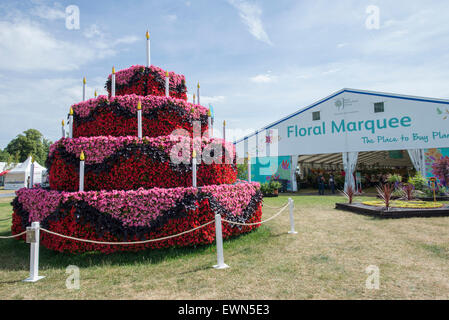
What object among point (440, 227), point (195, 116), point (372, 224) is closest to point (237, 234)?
point (195, 116)

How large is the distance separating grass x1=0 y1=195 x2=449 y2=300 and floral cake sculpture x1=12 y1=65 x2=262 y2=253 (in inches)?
17.1

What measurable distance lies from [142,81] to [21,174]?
41.4m

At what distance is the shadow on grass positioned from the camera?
545 cm

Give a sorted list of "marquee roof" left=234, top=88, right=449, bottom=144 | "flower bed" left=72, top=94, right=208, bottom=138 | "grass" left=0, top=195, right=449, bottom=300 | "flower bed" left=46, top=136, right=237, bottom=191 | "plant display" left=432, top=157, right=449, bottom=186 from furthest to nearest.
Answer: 1. "marquee roof" left=234, top=88, right=449, bottom=144
2. "plant display" left=432, top=157, right=449, bottom=186
3. "flower bed" left=72, top=94, right=208, bottom=138
4. "flower bed" left=46, top=136, right=237, bottom=191
5. "grass" left=0, top=195, right=449, bottom=300

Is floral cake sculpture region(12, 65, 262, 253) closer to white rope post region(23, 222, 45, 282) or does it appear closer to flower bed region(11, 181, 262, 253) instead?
flower bed region(11, 181, 262, 253)

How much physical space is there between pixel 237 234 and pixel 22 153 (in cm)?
6688

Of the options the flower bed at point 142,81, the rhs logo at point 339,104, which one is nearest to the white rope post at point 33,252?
the flower bed at point 142,81

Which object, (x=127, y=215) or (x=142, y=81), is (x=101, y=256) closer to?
(x=127, y=215)

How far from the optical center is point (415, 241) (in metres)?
6.53

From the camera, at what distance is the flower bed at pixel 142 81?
8180 millimetres

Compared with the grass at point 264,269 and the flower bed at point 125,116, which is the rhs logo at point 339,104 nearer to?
the grass at point 264,269

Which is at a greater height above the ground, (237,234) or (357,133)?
(357,133)

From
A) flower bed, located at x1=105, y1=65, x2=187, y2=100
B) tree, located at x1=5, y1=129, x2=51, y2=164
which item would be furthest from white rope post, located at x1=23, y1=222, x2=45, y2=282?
tree, located at x1=5, y1=129, x2=51, y2=164

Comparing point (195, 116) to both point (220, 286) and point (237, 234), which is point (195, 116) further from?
point (220, 286)
